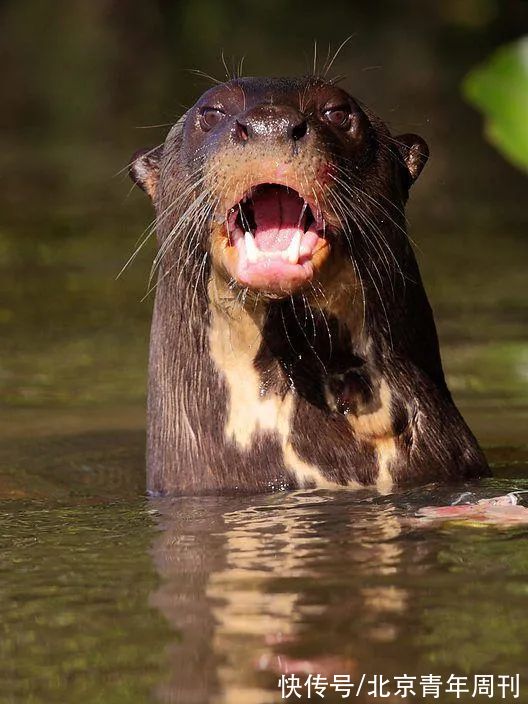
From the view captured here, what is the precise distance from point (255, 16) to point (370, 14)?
1.99m

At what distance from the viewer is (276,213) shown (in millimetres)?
5195

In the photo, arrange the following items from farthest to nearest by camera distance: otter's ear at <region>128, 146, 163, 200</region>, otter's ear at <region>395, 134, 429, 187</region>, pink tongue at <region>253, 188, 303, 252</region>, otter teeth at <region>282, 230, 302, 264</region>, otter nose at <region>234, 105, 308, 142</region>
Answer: otter's ear at <region>128, 146, 163, 200</region>
otter's ear at <region>395, 134, 429, 187</region>
pink tongue at <region>253, 188, 303, 252</region>
otter teeth at <region>282, 230, 302, 264</region>
otter nose at <region>234, 105, 308, 142</region>

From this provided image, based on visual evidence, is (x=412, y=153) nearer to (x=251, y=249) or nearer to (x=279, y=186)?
(x=279, y=186)

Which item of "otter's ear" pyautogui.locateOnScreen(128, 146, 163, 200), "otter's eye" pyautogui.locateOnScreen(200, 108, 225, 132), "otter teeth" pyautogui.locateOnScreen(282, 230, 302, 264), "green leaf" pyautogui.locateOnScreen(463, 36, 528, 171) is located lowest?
"green leaf" pyautogui.locateOnScreen(463, 36, 528, 171)

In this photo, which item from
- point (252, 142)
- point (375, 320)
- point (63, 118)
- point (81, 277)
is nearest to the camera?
point (252, 142)

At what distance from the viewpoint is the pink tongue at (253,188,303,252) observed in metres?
5.15

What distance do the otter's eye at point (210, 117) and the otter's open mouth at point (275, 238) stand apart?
375mm

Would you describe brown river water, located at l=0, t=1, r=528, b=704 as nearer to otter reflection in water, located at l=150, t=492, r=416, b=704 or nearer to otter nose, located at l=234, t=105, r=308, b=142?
otter reflection in water, located at l=150, t=492, r=416, b=704

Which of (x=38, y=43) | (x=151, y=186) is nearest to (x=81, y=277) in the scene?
(x=151, y=186)

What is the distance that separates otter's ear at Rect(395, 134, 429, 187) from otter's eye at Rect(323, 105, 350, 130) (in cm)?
49

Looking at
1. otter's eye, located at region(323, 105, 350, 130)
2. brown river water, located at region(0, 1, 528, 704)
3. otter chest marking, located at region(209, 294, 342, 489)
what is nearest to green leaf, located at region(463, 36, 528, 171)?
brown river water, located at region(0, 1, 528, 704)

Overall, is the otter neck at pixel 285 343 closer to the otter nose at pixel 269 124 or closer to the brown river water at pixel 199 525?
the brown river water at pixel 199 525

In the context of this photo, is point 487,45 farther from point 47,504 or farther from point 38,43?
point 47,504

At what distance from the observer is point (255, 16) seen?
30469mm
